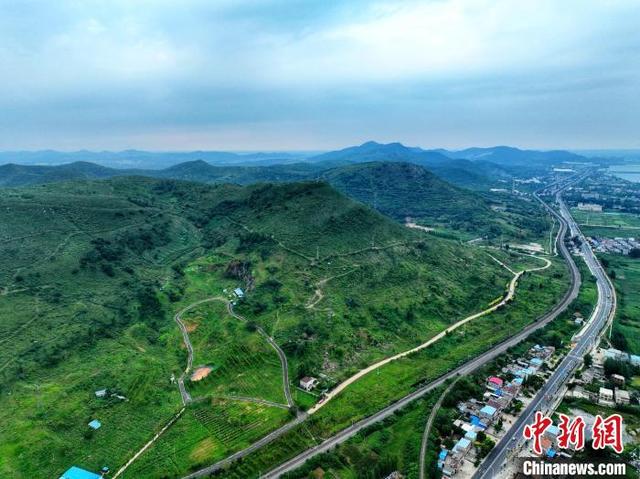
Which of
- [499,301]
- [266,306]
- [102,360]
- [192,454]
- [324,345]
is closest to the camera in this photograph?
[192,454]

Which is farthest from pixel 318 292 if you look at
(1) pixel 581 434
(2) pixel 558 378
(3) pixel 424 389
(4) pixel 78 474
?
(1) pixel 581 434

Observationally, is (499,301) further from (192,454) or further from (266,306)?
(192,454)

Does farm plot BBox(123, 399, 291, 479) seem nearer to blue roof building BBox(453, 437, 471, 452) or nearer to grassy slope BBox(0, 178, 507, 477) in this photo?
grassy slope BBox(0, 178, 507, 477)

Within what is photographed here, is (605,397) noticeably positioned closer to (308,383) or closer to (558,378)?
(558,378)

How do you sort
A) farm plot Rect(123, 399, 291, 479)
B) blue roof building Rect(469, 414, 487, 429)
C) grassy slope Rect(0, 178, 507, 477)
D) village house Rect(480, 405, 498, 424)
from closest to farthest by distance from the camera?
farm plot Rect(123, 399, 291, 479) → blue roof building Rect(469, 414, 487, 429) → village house Rect(480, 405, 498, 424) → grassy slope Rect(0, 178, 507, 477)

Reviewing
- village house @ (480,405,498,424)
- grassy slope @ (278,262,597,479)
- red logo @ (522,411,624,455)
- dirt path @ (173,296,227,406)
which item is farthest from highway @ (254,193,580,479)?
red logo @ (522,411,624,455)

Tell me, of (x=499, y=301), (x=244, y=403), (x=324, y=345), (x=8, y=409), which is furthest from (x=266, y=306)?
(x=499, y=301)

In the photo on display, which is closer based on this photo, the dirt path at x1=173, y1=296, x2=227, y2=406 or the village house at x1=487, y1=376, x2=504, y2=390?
the dirt path at x1=173, y1=296, x2=227, y2=406
